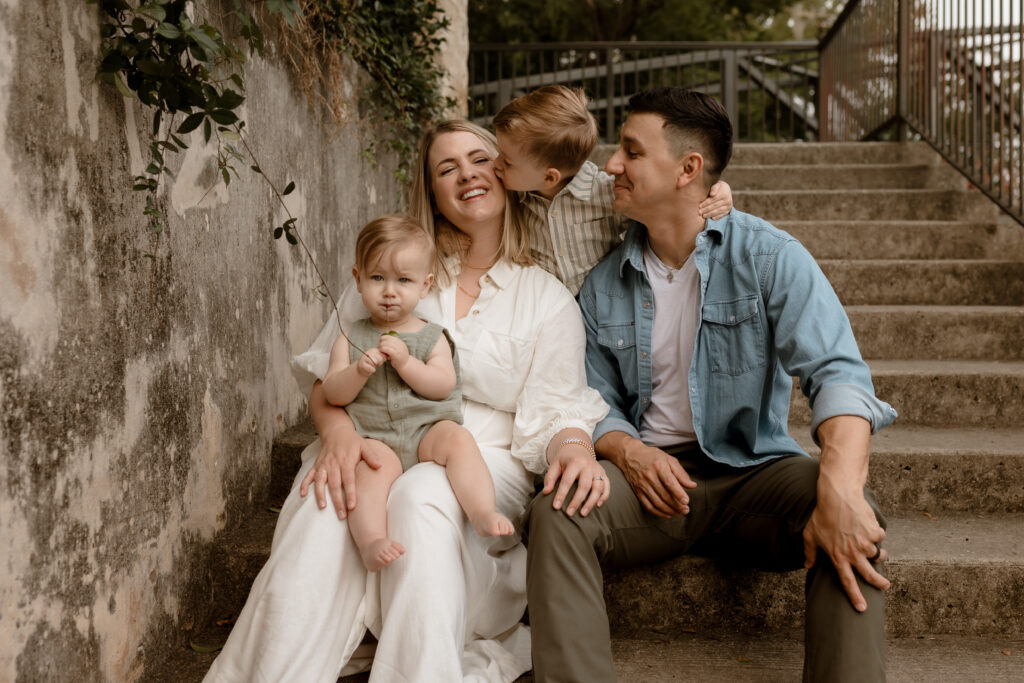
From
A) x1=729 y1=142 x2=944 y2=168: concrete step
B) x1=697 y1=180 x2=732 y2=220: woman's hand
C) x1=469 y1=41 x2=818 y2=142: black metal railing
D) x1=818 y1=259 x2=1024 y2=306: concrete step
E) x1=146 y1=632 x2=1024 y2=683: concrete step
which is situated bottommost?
x1=146 y1=632 x2=1024 y2=683: concrete step

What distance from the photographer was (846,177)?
17.3 feet

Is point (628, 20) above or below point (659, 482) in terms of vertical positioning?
above

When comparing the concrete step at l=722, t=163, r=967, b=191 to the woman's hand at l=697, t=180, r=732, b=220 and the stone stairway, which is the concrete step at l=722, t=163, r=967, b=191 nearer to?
the stone stairway

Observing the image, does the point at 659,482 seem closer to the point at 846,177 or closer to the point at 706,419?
the point at 706,419

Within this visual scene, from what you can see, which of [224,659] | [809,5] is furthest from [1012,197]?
[809,5]

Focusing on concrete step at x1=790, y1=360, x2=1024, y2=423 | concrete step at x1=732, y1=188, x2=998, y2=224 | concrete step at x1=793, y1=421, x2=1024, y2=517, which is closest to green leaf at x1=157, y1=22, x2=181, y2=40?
concrete step at x1=793, y1=421, x2=1024, y2=517

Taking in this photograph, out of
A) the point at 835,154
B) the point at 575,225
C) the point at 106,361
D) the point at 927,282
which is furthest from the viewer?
the point at 835,154

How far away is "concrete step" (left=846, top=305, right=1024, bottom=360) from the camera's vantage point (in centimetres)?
328

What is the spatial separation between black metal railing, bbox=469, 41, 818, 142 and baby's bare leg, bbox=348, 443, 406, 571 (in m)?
5.60

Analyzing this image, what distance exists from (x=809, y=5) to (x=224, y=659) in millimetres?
16749

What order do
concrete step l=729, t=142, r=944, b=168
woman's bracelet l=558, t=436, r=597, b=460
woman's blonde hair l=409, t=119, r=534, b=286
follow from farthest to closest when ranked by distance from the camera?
concrete step l=729, t=142, r=944, b=168 < woman's blonde hair l=409, t=119, r=534, b=286 < woman's bracelet l=558, t=436, r=597, b=460

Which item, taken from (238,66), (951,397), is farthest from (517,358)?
(951,397)

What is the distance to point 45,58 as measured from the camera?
Answer: 1.44 metres

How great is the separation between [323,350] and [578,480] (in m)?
0.79
